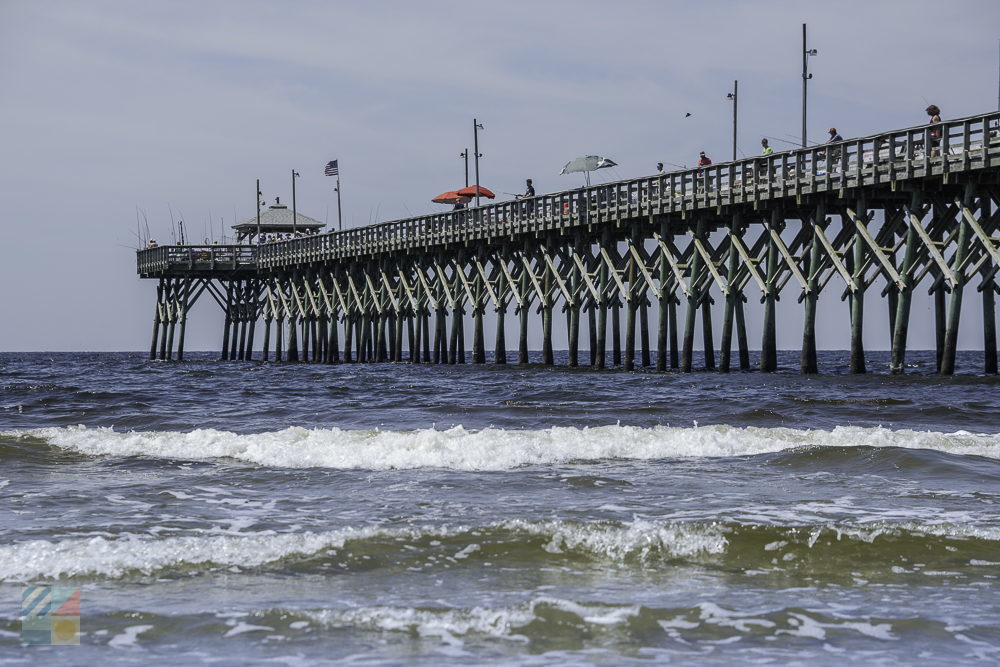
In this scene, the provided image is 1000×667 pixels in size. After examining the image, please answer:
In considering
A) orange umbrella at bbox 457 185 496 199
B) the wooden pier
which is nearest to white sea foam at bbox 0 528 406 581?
the wooden pier

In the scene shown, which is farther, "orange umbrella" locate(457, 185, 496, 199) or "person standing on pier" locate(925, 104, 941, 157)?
"orange umbrella" locate(457, 185, 496, 199)

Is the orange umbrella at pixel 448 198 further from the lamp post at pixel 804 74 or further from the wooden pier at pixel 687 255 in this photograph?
the lamp post at pixel 804 74

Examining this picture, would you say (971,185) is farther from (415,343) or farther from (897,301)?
(415,343)

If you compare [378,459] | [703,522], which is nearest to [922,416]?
[378,459]

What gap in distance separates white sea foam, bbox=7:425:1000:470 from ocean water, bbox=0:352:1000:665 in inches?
2.1

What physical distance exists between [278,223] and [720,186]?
39089mm

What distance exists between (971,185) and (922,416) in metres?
6.90

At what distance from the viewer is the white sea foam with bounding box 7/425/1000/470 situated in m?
13.0

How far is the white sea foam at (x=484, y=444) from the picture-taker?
511 inches

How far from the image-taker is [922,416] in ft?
57.4

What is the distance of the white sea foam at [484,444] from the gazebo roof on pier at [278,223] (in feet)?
162

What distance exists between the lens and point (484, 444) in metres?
13.7

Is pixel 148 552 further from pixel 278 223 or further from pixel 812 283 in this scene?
pixel 278 223

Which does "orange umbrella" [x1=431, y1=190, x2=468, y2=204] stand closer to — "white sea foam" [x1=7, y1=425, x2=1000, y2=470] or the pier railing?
the pier railing
